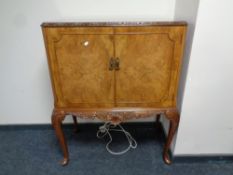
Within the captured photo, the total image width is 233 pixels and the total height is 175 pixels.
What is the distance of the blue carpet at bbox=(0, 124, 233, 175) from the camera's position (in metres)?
1.59

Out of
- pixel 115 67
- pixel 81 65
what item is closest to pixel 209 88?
pixel 115 67

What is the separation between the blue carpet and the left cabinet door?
1.92 ft

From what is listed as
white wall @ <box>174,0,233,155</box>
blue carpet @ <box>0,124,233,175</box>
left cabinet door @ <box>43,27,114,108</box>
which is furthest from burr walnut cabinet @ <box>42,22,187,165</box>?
blue carpet @ <box>0,124,233,175</box>

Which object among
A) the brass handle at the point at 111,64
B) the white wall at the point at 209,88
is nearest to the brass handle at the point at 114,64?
the brass handle at the point at 111,64

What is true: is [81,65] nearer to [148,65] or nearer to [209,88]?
[148,65]

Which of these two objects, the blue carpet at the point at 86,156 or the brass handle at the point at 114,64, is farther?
the blue carpet at the point at 86,156

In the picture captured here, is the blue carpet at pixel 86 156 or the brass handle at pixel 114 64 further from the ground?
the brass handle at pixel 114 64

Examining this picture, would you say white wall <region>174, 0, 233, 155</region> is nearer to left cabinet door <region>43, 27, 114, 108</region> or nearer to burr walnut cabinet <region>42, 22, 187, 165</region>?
burr walnut cabinet <region>42, 22, 187, 165</region>

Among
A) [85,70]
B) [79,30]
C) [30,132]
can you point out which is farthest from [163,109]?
[30,132]

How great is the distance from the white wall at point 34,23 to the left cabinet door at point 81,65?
47 centimetres

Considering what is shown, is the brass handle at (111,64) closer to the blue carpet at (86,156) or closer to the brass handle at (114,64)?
the brass handle at (114,64)

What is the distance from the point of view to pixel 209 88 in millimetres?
1354

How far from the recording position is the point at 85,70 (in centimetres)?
126

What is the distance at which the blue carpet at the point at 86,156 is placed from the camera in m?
1.59
